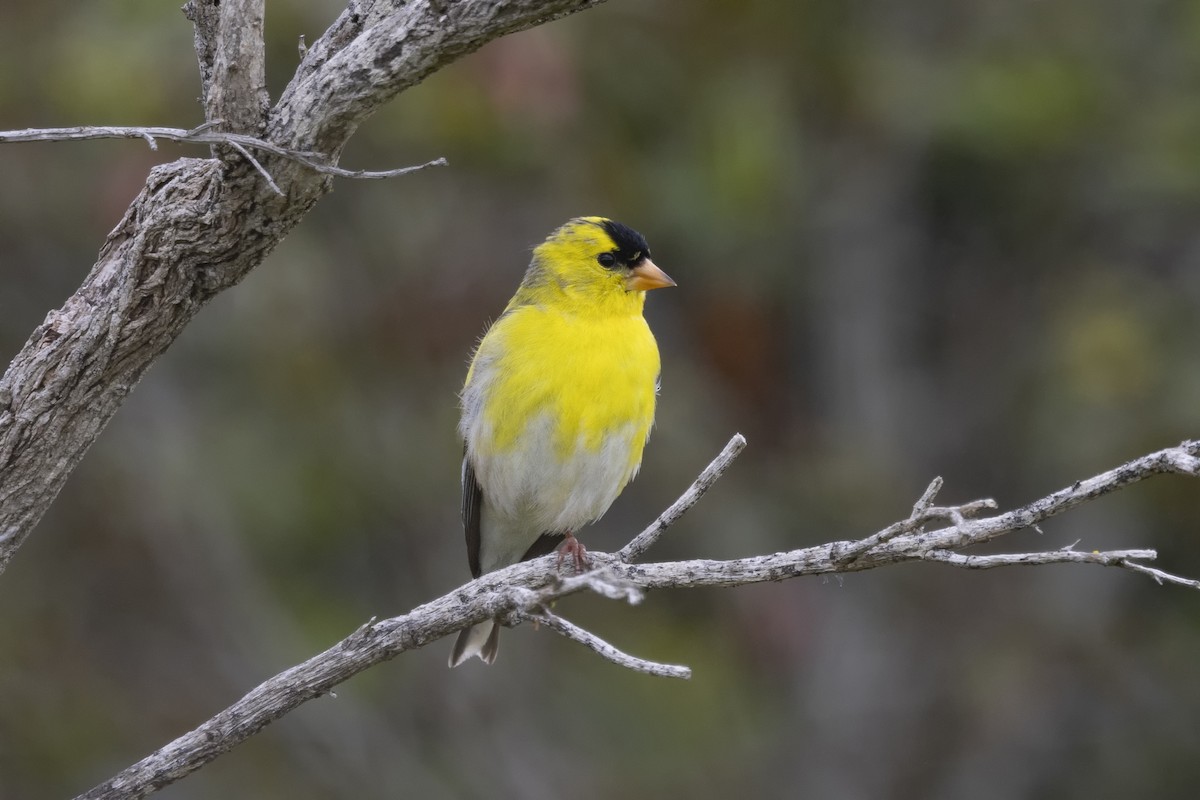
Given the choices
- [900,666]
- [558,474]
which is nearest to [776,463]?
[900,666]

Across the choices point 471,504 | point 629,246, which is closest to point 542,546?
point 471,504

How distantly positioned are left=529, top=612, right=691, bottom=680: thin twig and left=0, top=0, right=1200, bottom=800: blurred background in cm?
379

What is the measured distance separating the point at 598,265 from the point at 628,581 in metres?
2.00

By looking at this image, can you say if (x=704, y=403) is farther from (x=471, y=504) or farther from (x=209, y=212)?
(x=209, y=212)

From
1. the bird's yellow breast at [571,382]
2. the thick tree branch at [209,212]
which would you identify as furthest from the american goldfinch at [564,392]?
the thick tree branch at [209,212]

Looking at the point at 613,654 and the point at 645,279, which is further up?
the point at 613,654

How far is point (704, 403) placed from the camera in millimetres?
7777

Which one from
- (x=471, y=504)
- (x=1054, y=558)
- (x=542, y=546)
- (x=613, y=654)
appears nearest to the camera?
(x=1054, y=558)

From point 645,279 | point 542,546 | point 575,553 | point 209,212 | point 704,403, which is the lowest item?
point 704,403

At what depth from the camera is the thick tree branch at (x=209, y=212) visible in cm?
255

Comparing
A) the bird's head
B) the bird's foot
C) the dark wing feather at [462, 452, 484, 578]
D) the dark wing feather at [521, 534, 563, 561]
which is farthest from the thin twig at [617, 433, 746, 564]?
the dark wing feather at [521, 534, 563, 561]

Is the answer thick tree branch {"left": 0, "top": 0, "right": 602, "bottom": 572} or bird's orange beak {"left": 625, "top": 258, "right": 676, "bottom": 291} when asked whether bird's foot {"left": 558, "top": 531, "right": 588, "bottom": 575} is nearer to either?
bird's orange beak {"left": 625, "top": 258, "right": 676, "bottom": 291}

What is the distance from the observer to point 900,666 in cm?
881

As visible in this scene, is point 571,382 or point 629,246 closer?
point 571,382
